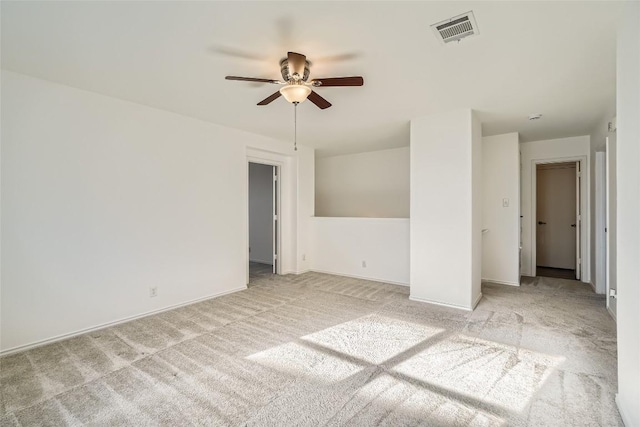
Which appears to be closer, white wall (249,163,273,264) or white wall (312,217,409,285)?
white wall (312,217,409,285)

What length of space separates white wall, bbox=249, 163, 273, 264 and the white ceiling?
305 cm

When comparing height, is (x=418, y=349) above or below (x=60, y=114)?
below

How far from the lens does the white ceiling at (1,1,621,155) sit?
1755 millimetres

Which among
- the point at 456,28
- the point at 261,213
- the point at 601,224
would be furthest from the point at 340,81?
the point at 261,213

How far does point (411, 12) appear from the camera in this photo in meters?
1.76

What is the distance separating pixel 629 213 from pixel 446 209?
2.08 meters

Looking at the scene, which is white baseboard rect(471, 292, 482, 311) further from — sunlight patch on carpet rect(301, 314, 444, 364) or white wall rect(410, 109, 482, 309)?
sunlight patch on carpet rect(301, 314, 444, 364)

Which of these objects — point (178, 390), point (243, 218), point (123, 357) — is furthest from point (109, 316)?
point (243, 218)

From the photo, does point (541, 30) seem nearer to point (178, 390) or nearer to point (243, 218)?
point (178, 390)

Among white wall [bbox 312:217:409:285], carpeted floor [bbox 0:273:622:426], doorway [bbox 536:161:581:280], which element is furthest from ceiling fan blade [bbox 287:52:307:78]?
doorway [bbox 536:161:581:280]

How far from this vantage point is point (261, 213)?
6699 millimetres

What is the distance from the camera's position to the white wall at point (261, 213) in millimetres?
6523

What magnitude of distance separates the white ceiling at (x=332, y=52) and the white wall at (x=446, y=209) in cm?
34

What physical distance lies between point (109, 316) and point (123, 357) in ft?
2.85
